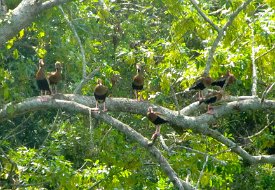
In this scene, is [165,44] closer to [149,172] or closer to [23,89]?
[149,172]

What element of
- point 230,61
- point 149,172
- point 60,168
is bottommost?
point 149,172

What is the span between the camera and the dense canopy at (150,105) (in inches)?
306

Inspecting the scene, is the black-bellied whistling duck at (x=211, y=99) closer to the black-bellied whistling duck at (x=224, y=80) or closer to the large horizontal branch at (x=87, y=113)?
the black-bellied whistling duck at (x=224, y=80)

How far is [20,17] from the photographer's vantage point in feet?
26.1

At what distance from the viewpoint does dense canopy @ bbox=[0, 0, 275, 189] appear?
306 inches

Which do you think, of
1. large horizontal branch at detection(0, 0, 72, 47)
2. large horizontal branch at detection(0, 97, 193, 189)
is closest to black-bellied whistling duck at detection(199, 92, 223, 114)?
large horizontal branch at detection(0, 97, 193, 189)

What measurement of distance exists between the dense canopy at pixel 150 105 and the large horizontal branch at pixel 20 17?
0.4 inches

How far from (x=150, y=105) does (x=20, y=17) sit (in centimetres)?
167

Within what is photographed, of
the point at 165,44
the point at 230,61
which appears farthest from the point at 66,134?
the point at 230,61

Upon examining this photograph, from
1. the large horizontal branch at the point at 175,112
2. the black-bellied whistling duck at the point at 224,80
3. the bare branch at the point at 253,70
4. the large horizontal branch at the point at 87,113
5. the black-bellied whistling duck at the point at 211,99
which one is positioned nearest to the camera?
the large horizontal branch at the point at 87,113

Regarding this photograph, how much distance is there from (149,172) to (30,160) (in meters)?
1.86

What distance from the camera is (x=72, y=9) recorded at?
423 inches

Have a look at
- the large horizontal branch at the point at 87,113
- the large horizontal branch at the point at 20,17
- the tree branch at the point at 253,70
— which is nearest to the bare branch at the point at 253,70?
the tree branch at the point at 253,70

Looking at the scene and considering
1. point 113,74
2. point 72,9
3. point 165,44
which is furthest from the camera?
point 72,9
